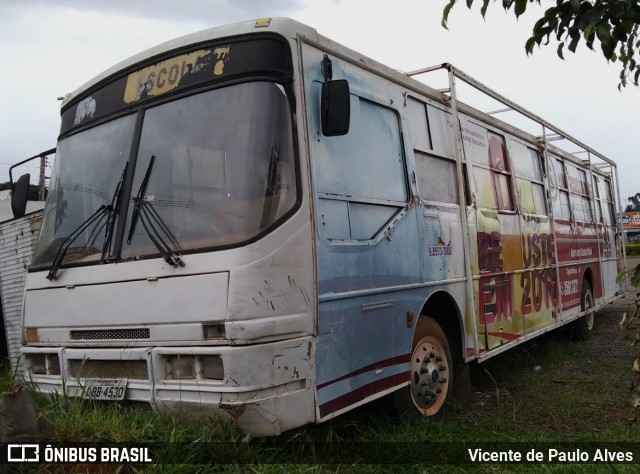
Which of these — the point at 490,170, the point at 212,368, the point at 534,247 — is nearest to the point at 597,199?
the point at 534,247

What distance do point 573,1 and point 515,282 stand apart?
443cm

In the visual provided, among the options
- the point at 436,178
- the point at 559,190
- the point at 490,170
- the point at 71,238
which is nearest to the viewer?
the point at 71,238

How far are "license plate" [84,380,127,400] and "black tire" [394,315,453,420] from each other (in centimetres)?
202

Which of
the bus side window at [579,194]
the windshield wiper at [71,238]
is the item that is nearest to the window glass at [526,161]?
the bus side window at [579,194]

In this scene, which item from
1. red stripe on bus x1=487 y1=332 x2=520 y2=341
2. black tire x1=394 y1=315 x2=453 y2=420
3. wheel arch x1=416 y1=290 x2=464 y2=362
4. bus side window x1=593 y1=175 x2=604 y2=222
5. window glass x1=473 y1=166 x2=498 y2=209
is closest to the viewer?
black tire x1=394 y1=315 x2=453 y2=420

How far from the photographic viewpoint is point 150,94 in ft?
13.6

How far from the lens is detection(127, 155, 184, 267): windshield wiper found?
11.9 feet

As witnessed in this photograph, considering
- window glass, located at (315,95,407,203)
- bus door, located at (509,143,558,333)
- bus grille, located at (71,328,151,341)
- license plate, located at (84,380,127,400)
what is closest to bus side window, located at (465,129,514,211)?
bus door, located at (509,143,558,333)

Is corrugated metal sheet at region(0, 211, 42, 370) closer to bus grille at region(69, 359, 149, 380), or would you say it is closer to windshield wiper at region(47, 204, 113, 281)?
windshield wiper at region(47, 204, 113, 281)

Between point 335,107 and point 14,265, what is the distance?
507 centimetres

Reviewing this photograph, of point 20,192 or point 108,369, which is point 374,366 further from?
point 20,192

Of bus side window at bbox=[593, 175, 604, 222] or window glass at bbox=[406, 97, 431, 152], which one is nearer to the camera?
window glass at bbox=[406, 97, 431, 152]

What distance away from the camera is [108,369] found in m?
3.88

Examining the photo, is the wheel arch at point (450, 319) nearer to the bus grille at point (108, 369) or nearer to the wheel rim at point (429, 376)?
the wheel rim at point (429, 376)
